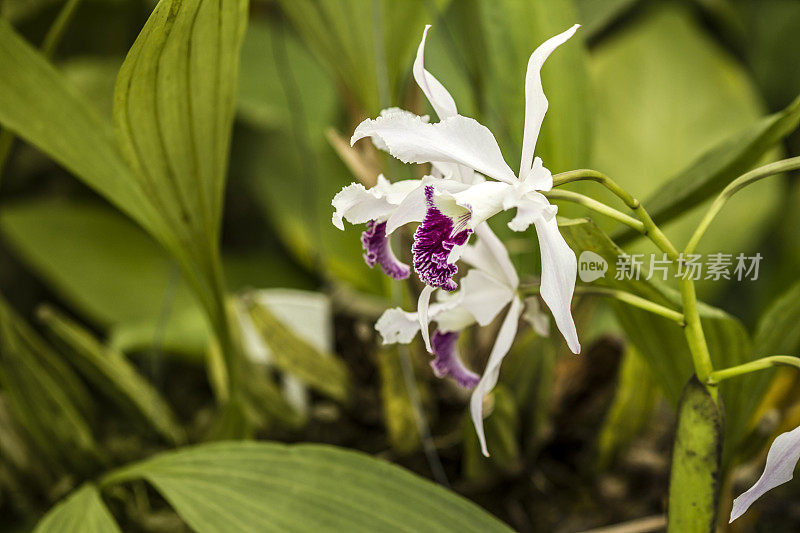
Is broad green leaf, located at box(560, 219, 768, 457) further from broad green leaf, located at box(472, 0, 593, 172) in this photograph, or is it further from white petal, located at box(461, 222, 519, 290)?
broad green leaf, located at box(472, 0, 593, 172)

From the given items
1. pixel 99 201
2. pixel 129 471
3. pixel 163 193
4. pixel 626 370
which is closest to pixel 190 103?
pixel 163 193

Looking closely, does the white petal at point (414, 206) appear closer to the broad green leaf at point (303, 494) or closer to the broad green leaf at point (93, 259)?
the broad green leaf at point (303, 494)

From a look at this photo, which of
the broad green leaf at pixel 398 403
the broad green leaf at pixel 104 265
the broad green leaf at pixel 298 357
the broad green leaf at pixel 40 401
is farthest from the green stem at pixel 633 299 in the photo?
the broad green leaf at pixel 104 265

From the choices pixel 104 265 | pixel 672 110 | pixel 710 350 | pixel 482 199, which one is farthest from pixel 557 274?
pixel 104 265

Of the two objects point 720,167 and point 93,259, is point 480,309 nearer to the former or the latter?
point 720,167

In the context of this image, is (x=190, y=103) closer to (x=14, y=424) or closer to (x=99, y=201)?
(x=14, y=424)
